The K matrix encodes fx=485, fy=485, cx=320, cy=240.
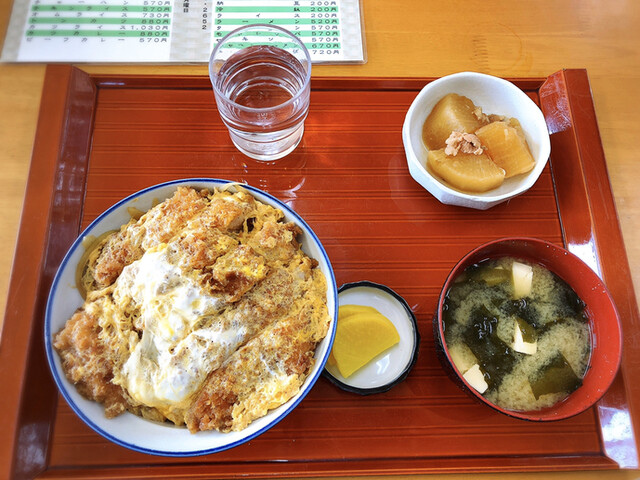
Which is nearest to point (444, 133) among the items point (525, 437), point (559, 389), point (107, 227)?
point (559, 389)

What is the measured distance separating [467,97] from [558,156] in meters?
0.44

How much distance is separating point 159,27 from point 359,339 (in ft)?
5.47

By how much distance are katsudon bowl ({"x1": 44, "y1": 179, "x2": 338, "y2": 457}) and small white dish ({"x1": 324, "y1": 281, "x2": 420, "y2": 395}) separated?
9.0 inches

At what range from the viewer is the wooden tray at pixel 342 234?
1549 millimetres

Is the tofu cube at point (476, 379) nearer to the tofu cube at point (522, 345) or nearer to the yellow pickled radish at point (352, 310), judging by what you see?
the tofu cube at point (522, 345)

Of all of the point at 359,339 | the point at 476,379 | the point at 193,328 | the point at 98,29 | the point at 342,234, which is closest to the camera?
the point at 193,328

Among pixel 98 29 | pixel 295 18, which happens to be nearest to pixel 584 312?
pixel 295 18

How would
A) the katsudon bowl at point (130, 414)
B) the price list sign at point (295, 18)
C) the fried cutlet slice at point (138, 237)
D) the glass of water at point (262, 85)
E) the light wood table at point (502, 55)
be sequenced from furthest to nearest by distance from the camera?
the price list sign at point (295, 18) < the light wood table at point (502, 55) < the glass of water at point (262, 85) < the fried cutlet slice at point (138, 237) < the katsudon bowl at point (130, 414)

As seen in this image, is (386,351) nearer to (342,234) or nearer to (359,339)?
(359,339)

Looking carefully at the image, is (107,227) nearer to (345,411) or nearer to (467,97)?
(345,411)

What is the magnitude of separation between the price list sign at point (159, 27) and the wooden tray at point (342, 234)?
192 mm

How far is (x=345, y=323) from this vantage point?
1611mm

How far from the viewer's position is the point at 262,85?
2.01 meters

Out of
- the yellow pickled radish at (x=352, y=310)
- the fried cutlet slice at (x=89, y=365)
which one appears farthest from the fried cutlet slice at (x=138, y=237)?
the yellow pickled radish at (x=352, y=310)
